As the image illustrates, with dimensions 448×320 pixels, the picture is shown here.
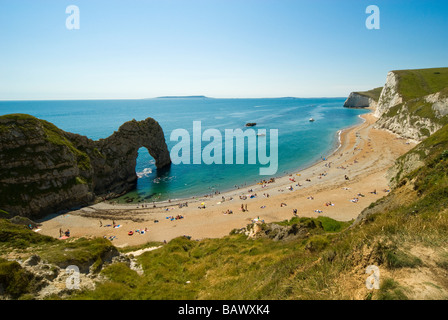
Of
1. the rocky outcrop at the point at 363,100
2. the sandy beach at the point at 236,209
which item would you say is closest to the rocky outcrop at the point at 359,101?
the rocky outcrop at the point at 363,100

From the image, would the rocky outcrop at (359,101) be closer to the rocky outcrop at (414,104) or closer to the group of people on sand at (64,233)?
the rocky outcrop at (414,104)

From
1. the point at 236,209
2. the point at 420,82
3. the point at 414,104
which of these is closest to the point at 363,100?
the point at 420,82

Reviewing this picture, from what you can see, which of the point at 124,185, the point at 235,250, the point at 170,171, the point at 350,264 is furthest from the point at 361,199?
the point at 124,185
